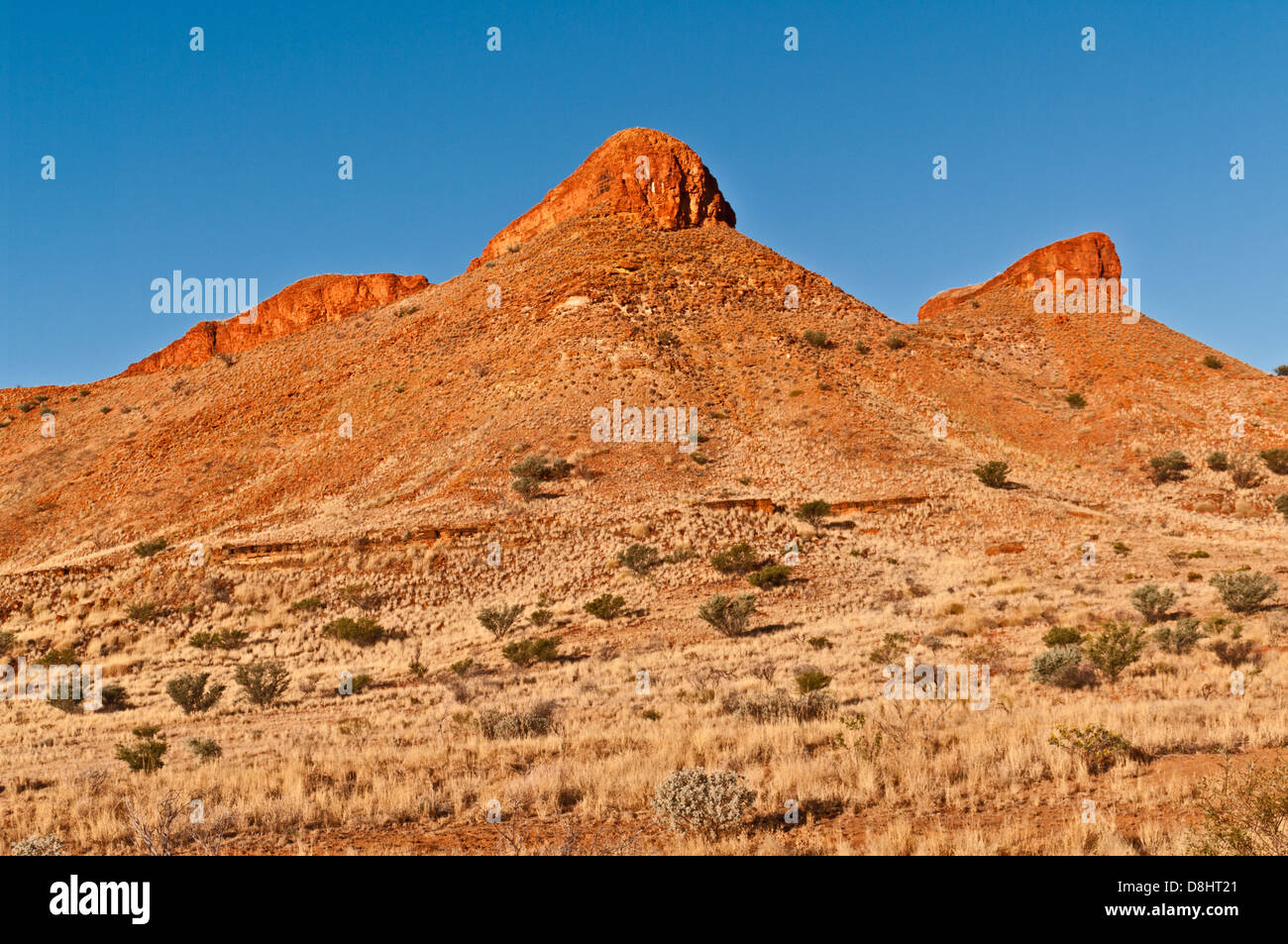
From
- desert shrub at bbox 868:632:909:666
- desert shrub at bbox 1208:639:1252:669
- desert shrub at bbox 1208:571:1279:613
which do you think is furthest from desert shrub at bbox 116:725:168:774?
desert shrub at bbox 1208:571:1279:613

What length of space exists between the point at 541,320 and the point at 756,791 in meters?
44.2

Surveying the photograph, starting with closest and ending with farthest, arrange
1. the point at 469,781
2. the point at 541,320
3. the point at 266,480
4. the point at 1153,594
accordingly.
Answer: the point at 469,781, the point at 1153,594, the point at 266,480, the point at 541,320

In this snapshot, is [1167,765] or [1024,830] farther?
[1167,765]

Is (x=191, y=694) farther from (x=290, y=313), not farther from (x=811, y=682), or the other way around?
(x=290, y=313)

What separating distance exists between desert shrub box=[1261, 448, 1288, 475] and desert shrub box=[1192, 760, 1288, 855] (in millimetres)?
40994

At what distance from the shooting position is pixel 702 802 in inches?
265

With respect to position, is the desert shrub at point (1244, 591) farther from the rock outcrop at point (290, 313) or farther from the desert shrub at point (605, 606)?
the rock outcrop at point (290, 313)

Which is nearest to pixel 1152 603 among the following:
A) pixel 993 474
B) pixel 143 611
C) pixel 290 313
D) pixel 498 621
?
pixel 498 621

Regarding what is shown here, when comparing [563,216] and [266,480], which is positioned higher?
[563,216]

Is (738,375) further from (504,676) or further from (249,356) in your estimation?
(249,356)

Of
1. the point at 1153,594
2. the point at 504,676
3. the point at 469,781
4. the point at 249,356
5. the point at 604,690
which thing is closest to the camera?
the point at 469,781

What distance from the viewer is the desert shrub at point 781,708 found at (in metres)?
10.9
